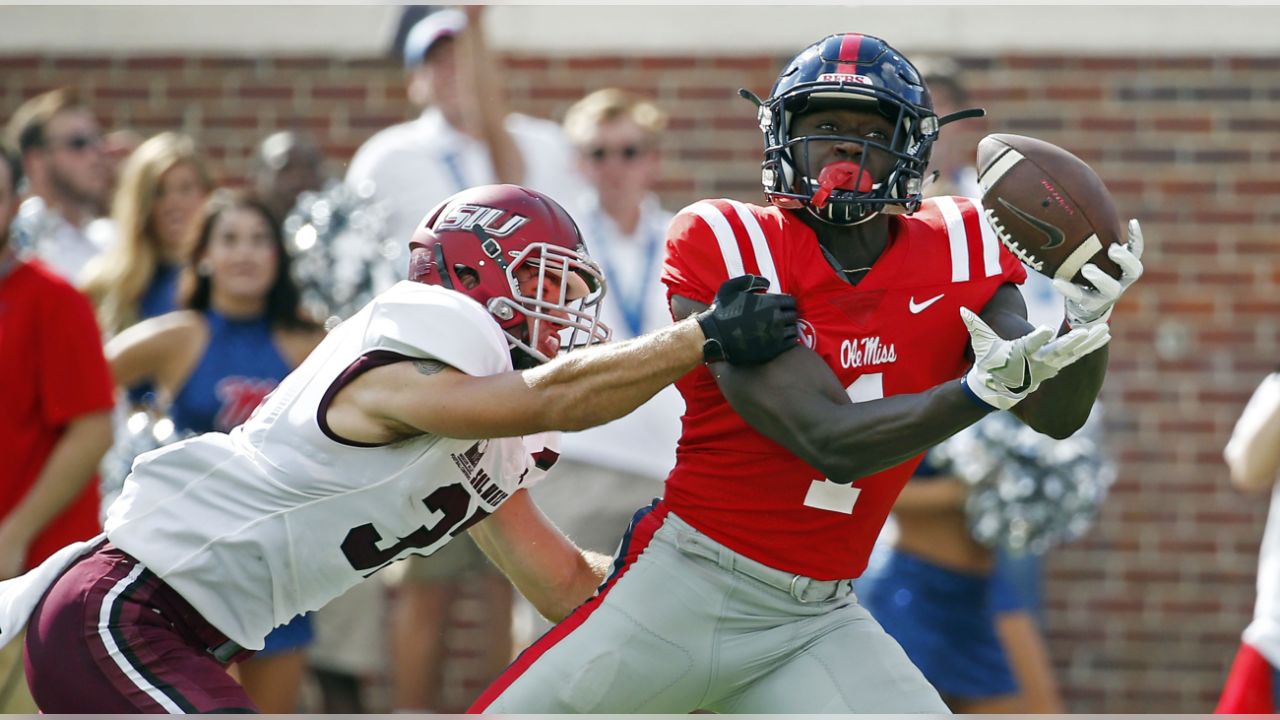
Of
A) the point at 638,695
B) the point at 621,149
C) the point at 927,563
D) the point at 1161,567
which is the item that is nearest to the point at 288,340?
the point at 621,149

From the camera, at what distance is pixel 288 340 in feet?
20.5

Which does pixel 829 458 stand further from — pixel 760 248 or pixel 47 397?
pixel 47 397

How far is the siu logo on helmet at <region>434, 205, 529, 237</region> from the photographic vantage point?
388 cm

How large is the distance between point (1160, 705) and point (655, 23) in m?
3.45

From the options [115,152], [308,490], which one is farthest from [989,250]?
[115,152]

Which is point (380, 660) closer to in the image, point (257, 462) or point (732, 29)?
point (732, 29)

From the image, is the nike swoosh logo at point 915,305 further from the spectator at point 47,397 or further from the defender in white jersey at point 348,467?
the spectator at point 47,397

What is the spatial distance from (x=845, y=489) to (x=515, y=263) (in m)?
0.81

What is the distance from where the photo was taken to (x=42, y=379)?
5625 millimetres

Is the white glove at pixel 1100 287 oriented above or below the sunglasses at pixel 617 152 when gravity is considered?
below

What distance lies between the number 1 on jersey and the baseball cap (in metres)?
3.29

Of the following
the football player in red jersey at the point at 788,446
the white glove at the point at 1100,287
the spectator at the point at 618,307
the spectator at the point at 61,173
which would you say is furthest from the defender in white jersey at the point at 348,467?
the spectator at the point at 61,173

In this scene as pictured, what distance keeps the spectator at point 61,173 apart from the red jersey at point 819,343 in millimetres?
3963

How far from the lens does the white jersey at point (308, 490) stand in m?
3.67
